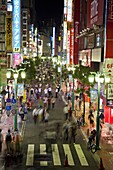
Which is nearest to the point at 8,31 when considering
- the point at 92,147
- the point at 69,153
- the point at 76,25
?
the point at 76,25

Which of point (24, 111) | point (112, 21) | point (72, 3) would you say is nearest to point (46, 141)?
point (24, 111)

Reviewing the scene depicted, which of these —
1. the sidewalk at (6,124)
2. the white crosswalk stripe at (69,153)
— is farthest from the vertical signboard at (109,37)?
the white crosswalk stripe at (69,153)

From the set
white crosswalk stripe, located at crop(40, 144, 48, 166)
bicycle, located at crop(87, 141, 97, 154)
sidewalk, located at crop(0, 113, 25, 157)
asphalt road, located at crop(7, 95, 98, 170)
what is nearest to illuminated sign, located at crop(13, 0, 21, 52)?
sidewalk, located at crop(0, 113, 25, 157)

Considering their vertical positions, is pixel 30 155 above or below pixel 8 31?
below

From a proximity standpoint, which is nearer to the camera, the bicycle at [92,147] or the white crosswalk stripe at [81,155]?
the white crosswalk stripe at [81,155]

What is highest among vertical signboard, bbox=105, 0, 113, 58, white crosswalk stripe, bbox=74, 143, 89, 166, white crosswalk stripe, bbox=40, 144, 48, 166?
vertical signboard, bbox=105, 0, 113, 58

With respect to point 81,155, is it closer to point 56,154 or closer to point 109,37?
point 56,154

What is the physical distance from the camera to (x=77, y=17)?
8044 cm

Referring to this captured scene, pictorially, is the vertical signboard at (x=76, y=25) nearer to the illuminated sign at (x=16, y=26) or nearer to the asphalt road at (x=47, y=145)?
the illuminated sign at (x=16, y=26)

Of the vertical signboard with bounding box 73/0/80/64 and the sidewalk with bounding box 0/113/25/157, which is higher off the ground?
the vertical signboard with bounding box 73/0/80/64

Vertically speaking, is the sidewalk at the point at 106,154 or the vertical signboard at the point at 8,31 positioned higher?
the vertical signboard at the point at 8,31

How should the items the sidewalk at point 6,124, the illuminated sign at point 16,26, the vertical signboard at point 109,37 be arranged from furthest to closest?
1. the illuminated sign at point 16,26
2. the vertical signboard at point 109,37
3. the sidewalk at point 6,124

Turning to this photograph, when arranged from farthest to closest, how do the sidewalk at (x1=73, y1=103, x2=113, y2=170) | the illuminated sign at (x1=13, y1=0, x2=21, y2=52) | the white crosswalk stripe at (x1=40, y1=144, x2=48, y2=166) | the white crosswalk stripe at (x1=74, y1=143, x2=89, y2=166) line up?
the illuminated sign at (x1=13, y1=0, x2=21, y2=52) < the white crosswalk stripe at (x1=74, y1=143, x2=89, y2=166) < the sidewalk at (x1=73, y1=103, x2=113, y2=170) < the white crosswalk stripe at (x1=40, y1=144, x2=48, y2=166)

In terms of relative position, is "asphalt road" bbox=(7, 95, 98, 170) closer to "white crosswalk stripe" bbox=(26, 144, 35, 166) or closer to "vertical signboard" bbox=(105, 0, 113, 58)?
"white crosswalk stripe" bbox=(26, 144, 35, 166)
